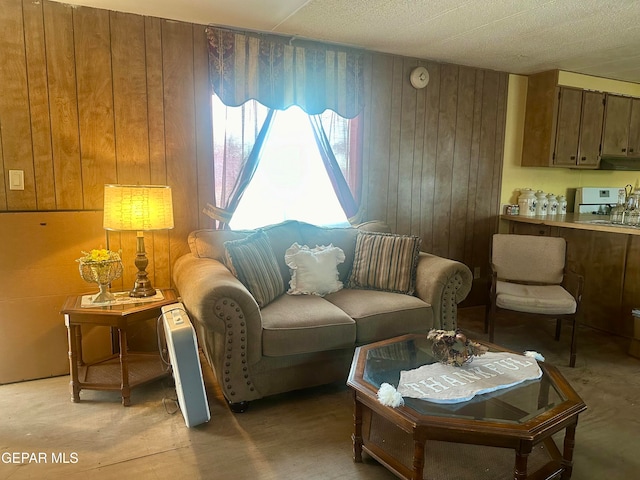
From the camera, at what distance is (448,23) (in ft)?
9.61

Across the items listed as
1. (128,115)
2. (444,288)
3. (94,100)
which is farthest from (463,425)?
(94,100)

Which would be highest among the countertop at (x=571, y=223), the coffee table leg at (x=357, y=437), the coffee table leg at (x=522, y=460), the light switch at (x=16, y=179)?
the light switch at (x=16, y=179)

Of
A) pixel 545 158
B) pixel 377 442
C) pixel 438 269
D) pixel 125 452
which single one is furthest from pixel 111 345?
pixel 545 158

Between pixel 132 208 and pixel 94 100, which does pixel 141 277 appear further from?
pixel 94 100

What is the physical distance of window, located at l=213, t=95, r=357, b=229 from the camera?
3.21 m

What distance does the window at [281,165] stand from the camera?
321cm

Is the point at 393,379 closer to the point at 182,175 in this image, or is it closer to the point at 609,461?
the point at 609,461

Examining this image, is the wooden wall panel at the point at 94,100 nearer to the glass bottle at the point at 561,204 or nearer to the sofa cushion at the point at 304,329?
the sofa cushion at the point at 304,329

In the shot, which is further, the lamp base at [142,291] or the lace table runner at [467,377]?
the lamp base at [142,291]

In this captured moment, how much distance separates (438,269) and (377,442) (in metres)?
1.21

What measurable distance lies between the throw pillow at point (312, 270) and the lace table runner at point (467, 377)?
40.3 inches

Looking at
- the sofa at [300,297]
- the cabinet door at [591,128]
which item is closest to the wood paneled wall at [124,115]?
the sofa at [300,297]

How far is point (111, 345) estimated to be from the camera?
2.92 meters

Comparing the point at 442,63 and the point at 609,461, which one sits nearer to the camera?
the point at 609,461
